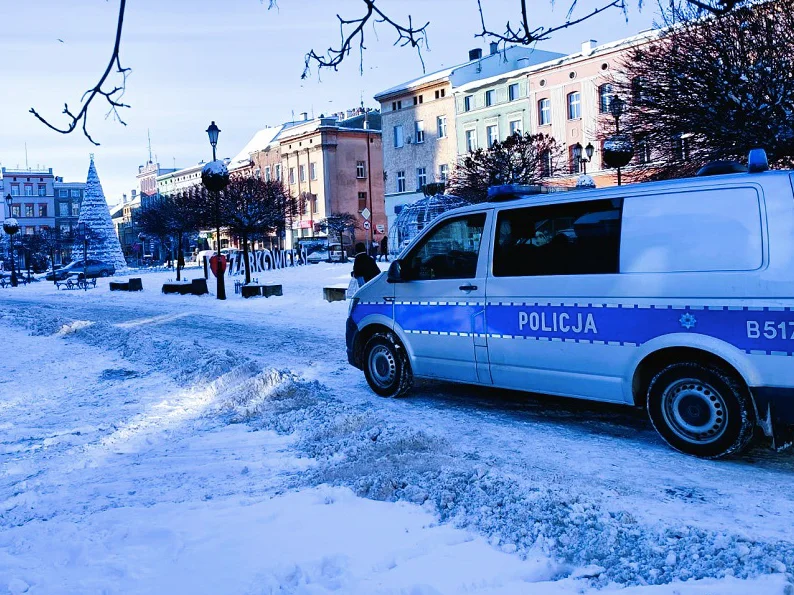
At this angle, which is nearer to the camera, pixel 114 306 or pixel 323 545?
pixel 323 545

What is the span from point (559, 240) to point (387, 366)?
2438 mm

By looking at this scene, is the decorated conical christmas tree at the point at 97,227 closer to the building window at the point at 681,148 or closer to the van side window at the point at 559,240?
the building window at the point at 681,148

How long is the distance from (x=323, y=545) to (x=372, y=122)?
76.4m

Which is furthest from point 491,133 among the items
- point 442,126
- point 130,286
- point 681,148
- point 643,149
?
point 681,148

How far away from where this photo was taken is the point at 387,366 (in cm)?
786

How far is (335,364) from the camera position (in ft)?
33.0

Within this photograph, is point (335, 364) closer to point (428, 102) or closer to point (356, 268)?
→ point (356, 268)

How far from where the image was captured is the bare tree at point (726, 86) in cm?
1608

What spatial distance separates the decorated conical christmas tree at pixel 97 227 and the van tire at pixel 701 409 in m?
50.7

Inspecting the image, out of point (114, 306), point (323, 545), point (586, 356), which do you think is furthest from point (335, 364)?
point (114, 306)

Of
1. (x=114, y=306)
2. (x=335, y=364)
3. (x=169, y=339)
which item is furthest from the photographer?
(x=114, y=306)

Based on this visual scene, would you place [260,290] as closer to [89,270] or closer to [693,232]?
[693,232]

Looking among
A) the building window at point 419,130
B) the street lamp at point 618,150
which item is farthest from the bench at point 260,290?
the building window at point 419,130

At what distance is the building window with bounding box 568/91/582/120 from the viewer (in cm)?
4444
